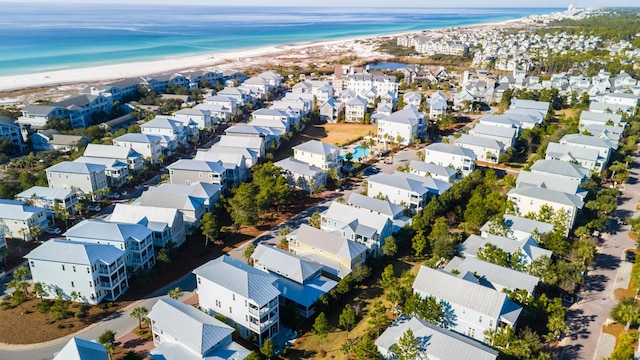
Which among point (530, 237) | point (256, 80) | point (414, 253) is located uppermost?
point (256, 80)

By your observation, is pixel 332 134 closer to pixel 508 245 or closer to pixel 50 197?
pixel 50 197

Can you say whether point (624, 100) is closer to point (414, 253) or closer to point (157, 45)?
point (414, 253)

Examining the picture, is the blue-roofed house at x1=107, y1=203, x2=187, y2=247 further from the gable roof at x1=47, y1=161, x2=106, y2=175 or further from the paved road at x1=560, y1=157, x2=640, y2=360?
the paved road at x1=560, y1=157, x2=640, y2=360

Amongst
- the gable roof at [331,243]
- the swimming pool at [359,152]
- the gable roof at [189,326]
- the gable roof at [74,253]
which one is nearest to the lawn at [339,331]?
the gable roof at [331,243]

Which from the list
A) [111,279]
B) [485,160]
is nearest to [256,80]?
[485,160]

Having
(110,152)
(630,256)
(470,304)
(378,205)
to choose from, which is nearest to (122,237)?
(378,205)

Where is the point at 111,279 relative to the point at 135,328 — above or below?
above
